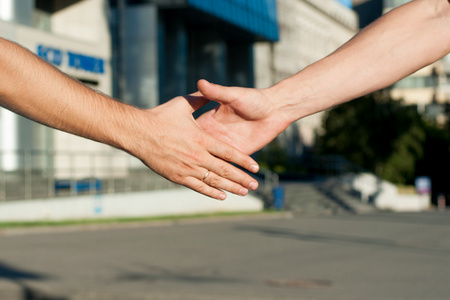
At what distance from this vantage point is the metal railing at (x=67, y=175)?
22438mm

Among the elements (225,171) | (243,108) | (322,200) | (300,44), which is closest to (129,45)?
(322,200)

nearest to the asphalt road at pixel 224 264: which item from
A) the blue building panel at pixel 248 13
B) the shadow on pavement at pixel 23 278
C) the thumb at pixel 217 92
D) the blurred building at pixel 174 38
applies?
the shadow on pavement at pixel 23 278

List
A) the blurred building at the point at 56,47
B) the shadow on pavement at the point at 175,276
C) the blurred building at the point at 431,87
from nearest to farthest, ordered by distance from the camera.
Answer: the shadow on pavement at the point at 175,276 < the blurred building at the point at 56,47 < the blurred building at the point at 431,87

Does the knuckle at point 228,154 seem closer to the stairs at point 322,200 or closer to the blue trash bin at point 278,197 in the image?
the stairs at point 322,200

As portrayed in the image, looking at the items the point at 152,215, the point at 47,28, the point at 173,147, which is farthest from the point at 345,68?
the point at 47,28

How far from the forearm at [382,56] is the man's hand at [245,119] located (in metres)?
0.14

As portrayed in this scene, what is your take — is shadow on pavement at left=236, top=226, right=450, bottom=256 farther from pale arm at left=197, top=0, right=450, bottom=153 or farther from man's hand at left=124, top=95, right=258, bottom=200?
man's hand at left=124, top=95, right=258, bottom=200

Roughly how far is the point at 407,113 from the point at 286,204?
1934cm

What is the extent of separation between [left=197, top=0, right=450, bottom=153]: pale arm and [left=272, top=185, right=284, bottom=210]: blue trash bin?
27.7 m

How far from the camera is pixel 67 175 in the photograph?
1081 inches

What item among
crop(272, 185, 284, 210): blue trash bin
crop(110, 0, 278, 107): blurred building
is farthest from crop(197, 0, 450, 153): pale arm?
crop(110, 0, 278, 107): blurred building

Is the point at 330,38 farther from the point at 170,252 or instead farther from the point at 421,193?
the point at 170,252

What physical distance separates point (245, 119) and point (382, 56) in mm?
589

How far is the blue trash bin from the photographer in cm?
3049
